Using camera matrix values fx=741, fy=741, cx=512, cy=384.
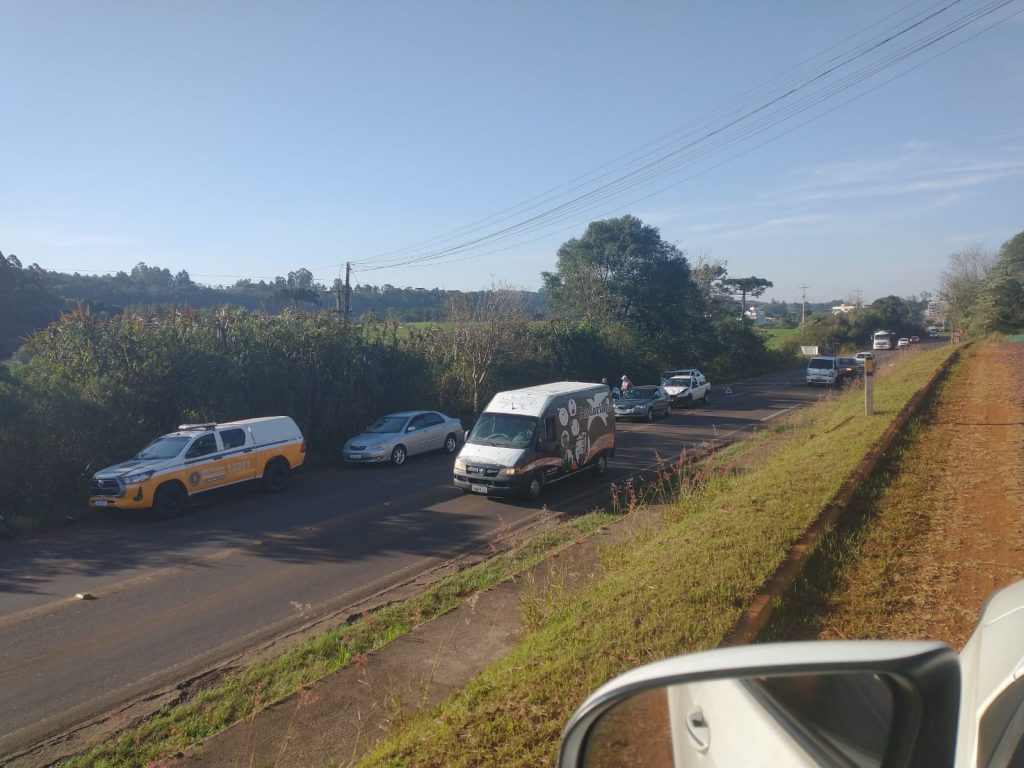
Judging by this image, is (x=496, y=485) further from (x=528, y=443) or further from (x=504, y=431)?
(x=504, y=431)

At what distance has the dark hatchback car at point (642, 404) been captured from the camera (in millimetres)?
27781

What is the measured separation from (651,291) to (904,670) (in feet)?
143

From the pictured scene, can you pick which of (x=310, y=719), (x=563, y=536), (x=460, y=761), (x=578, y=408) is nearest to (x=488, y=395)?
(x=578, y=408)

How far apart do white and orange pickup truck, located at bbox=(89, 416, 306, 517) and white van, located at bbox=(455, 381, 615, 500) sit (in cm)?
484

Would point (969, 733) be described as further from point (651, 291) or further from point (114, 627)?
point (651, 291)

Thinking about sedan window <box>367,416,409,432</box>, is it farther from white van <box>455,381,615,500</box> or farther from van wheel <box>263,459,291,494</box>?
white van <box>455,381,615,500</box>

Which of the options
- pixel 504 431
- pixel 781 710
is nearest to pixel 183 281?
pixel 504 431

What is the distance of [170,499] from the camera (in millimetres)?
15141

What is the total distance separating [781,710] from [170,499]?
50.3 feet

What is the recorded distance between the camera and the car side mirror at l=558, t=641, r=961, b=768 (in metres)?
1.76

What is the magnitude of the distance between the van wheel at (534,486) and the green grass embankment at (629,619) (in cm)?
426

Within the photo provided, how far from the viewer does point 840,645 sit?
1.90 m

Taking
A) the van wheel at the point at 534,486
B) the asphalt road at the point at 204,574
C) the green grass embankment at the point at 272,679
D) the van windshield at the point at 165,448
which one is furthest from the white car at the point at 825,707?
the van windshield at the point at 165,448

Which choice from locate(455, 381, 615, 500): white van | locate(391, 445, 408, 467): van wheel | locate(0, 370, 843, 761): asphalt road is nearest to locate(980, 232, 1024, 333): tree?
locate(0, 370, 843, 761): asphalt road
